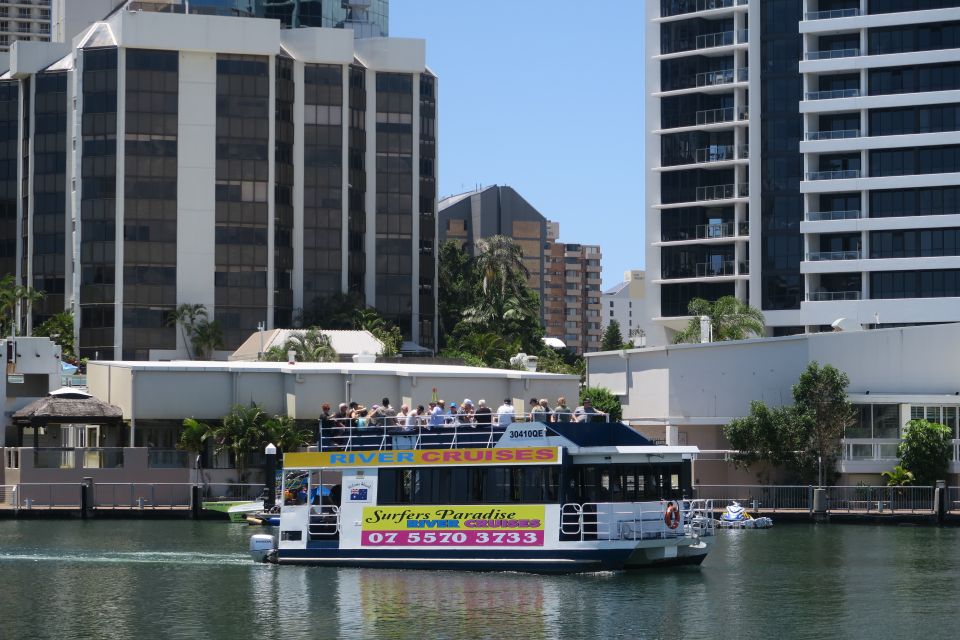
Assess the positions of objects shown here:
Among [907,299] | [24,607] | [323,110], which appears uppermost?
[323,110]

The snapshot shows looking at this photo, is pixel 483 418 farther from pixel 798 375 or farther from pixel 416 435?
pixel 798 375

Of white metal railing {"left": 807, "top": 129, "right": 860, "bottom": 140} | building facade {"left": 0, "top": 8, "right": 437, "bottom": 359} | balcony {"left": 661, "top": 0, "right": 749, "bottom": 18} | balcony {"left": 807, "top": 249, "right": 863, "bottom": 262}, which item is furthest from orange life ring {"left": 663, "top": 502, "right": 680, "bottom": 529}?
building facade {"left": 0, "top": 8, "right": 437, "bottom": 359}

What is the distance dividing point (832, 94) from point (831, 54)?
313cm

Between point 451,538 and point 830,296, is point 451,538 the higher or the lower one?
the lower one

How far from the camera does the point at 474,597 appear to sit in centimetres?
4503

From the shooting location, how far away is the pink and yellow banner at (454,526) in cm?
4903

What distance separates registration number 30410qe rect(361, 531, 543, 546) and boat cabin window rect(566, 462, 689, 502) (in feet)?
6.29

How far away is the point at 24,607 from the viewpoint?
45.1m

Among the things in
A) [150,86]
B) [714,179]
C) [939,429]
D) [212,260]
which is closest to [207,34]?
[150,86]

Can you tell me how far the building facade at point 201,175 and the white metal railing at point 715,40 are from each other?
1403 inches

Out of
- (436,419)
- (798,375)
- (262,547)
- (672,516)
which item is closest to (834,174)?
(798,375)

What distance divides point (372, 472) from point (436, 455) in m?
2.53

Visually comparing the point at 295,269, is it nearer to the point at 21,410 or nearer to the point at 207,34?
the point at 207,34

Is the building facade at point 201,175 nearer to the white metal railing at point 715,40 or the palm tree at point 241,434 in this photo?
the white metal railing at point 715,40
